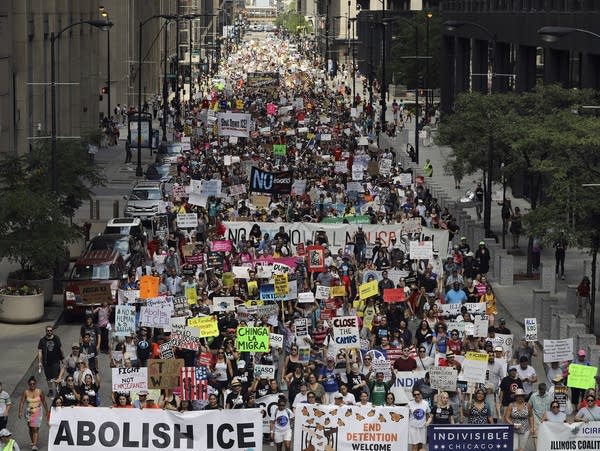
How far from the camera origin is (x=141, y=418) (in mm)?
19422

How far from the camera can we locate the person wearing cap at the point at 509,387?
2212 centimetres

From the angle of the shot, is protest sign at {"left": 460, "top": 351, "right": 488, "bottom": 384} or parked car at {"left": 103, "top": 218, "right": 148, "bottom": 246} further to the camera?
parked car at {"left": 103, "top": 218, "right": 148, "bottom": 246}

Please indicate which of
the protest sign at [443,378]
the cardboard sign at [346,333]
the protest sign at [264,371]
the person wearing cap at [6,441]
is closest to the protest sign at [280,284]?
the cardboard sign at [346,333]

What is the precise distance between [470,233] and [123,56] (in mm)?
57638

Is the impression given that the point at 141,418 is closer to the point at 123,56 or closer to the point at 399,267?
the point at 399,267

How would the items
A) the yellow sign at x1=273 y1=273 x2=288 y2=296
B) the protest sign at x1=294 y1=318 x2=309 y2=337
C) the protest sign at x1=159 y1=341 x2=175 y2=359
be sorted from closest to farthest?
the protest sign at x1=159 y1=341 x2=175 y2=359 → the protest sign at x1=294 y1=318 x2=309 y2=337 → the yellow sign at x1=273 y1=273 x2=288 y2=296

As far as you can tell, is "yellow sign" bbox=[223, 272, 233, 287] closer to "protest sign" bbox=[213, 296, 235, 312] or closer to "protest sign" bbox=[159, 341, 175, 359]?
"protest sign" bbox=[213, 296, 235, 312]

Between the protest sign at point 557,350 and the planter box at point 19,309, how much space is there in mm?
12096

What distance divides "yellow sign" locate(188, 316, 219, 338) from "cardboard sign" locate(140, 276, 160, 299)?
3912 mm

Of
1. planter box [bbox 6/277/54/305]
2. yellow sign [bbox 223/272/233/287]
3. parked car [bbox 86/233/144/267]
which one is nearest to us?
yellow sign [bbox 223/272/233/287]

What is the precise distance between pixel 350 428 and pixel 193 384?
3478 mm

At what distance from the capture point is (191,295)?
96.2 ft

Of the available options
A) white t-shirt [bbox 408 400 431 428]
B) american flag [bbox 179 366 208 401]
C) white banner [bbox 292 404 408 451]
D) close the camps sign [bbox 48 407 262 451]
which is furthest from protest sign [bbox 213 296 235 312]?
close the camps sign [bbox 48 407 262 451]

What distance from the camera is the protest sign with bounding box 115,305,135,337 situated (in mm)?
26312
